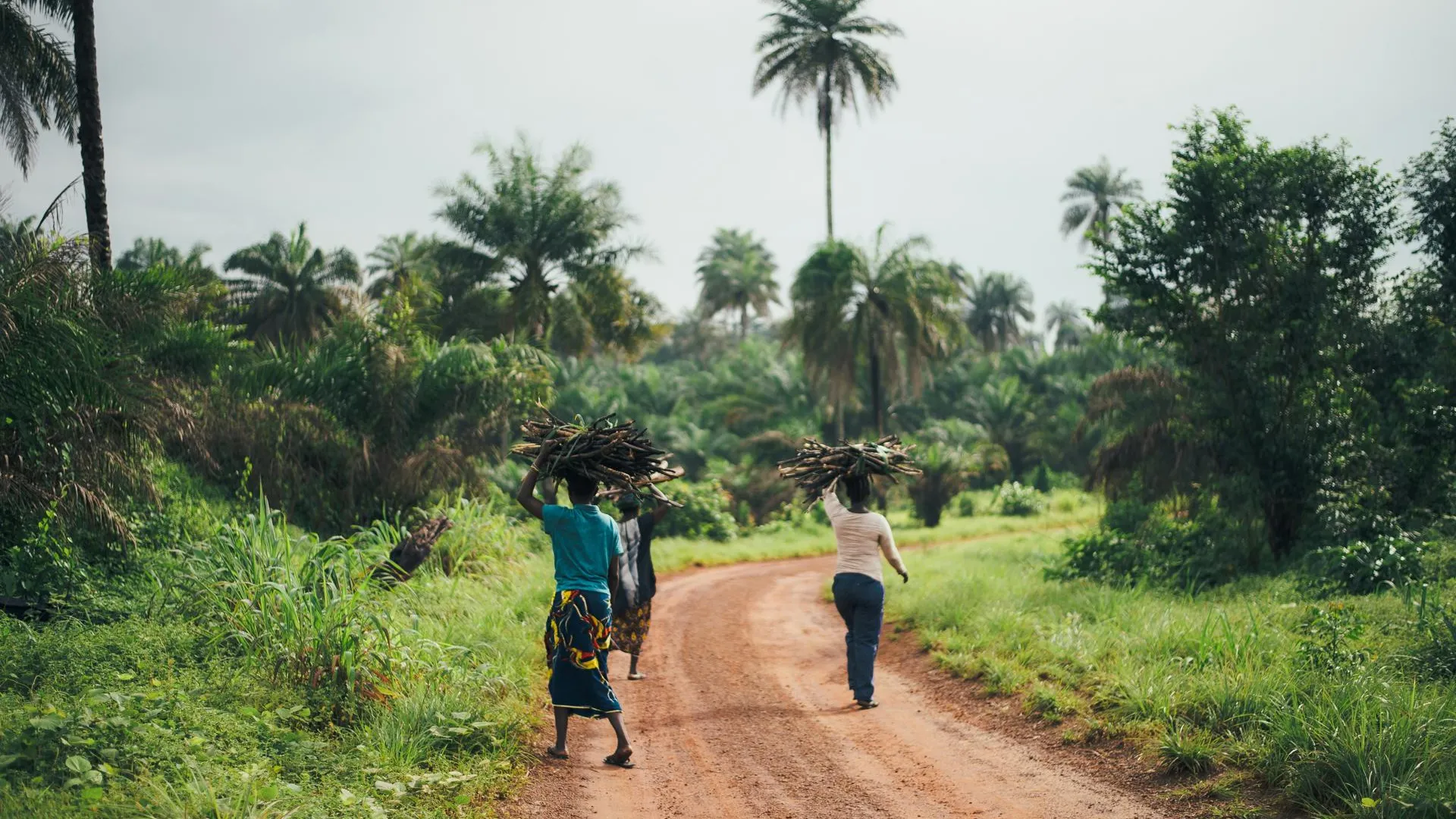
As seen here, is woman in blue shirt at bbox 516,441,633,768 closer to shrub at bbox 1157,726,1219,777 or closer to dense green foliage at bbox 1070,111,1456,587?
Result: shrub at bbox 1157,726,1219,777

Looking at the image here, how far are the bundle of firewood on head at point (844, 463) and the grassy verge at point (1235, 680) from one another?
1794mm

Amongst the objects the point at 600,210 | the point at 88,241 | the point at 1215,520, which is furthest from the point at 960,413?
the point at 88,241

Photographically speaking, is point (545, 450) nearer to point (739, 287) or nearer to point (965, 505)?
point (965, 505)

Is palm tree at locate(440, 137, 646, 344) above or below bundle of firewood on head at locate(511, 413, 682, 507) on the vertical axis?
above

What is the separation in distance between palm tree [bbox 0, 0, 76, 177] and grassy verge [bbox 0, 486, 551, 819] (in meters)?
9.53

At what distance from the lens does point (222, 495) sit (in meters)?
11.8

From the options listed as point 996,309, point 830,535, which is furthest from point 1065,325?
point 830,535

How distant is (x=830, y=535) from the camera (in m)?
24.9

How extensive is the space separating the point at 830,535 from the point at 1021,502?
878 centimetres

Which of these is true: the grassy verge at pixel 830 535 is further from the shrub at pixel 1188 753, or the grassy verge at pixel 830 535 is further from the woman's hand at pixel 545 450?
the shrub at pixel 1188 753

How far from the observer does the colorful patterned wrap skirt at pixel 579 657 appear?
5855 millimetres

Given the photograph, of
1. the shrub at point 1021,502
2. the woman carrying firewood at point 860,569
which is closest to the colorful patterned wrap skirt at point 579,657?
the woman carrying firewood at point 860,569

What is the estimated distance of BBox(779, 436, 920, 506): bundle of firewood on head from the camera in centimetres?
799

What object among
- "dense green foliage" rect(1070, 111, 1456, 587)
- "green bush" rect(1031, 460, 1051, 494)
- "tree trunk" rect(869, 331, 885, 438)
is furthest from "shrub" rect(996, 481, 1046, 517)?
"dense green foliage" rect(1070, 111, 1456, 587)
